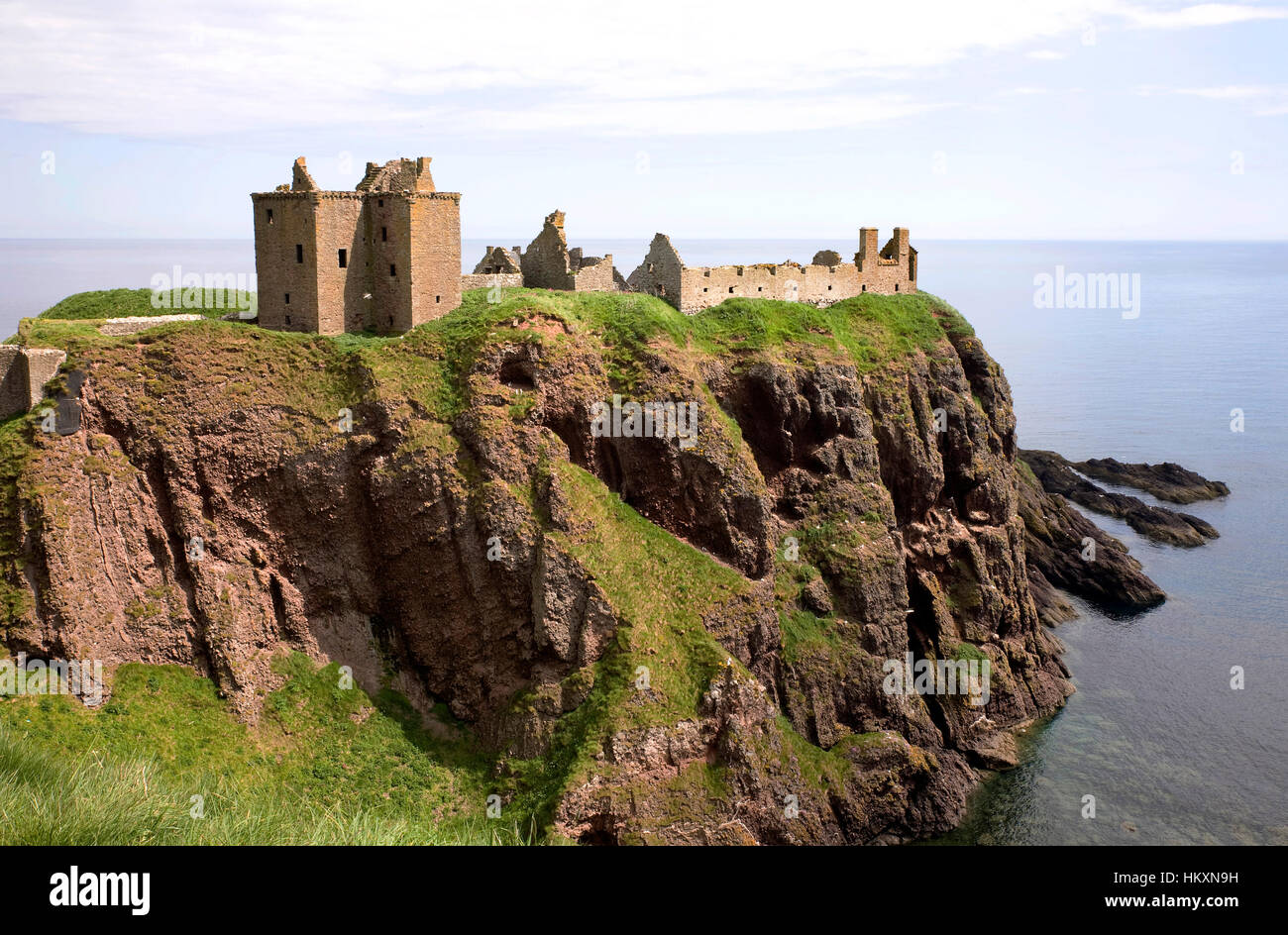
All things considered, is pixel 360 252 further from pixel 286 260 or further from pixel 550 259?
pixel 550 259

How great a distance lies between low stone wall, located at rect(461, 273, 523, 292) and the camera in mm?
55312

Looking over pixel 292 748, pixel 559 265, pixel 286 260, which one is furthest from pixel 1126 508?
pixel 292 748

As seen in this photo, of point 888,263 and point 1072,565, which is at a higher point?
point 888,263

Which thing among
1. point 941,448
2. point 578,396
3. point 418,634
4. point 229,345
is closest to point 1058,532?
point 941,448

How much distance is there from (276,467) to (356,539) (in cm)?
417

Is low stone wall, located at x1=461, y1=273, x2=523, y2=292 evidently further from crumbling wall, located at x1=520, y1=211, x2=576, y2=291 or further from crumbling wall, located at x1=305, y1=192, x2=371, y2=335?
crumbling wall, located at x1=305, y1=192, x2=371, y2=335

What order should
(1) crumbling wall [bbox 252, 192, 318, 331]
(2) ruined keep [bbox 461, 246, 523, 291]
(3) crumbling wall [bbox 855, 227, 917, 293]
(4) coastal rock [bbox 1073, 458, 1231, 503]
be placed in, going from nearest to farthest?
(1) crumbling wall [bbox 252, 192, 318, 331]
(2) ruined keep [bbox 461, 246, 523, 291]
(3) crumbling wall [bbox 855, 227, 917, 293]
(4) coastal rock [bbox 1073, 458, 1231, 503]

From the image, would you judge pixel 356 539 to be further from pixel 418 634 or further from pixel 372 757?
pixel 372 757

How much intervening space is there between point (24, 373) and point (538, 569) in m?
19.0

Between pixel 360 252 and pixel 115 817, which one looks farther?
pixel 360 252

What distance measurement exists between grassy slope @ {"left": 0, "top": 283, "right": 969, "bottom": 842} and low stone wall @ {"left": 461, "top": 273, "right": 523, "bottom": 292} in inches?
55.6

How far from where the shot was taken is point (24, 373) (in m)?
41.7

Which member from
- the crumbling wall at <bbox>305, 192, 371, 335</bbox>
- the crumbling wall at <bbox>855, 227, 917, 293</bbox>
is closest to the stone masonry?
the crumbling wall at <bbox>305, 192, 371, 335</bbox>

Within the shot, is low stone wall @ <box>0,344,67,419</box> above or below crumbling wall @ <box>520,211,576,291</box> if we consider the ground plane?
below
